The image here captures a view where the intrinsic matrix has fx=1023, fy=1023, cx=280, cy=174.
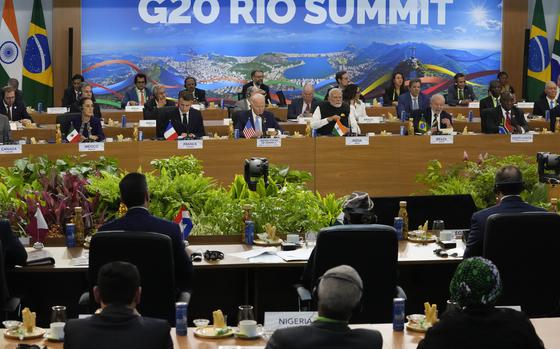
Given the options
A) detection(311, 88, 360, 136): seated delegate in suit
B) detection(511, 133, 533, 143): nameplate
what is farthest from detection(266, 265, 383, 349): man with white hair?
detection(511, 133, 533, 143): nameplate

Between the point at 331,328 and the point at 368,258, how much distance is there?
1.98 metres

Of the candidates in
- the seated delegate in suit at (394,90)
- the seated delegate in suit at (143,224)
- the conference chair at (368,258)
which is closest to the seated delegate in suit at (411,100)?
the seated delegate in suit at (394,90)

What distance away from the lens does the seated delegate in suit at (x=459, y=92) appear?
52.9 ft

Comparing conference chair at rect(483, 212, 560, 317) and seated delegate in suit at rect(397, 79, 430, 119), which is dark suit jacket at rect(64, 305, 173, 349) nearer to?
conference chair at rect(483, 212, 560, 317)

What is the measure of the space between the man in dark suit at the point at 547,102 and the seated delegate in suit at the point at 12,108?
23.9 ft

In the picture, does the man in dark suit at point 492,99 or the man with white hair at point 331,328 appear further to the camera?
the man in dark suit at point 492,99

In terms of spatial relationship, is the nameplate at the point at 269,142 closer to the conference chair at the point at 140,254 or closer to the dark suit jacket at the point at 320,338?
the conference chair at the point at 140,254

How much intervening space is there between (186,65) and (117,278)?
44.4 ft

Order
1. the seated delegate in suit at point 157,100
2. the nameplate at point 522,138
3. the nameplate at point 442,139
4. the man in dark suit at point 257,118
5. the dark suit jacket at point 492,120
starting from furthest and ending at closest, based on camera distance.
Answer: the seated delegate in suit at point 157,100, the dark suit jacket at point 492,120, the man in dark suit at point 257,118, the nameplate at point 522,138, the nameplate at point 442,139

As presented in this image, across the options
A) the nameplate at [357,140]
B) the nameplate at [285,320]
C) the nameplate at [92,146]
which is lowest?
the nameplate at [285,320]

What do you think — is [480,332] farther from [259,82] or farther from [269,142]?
[259,82]

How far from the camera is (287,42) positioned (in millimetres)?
17344

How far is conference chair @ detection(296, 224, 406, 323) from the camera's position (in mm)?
5473

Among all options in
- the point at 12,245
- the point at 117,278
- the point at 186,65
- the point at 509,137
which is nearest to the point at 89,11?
the point at 186,65
